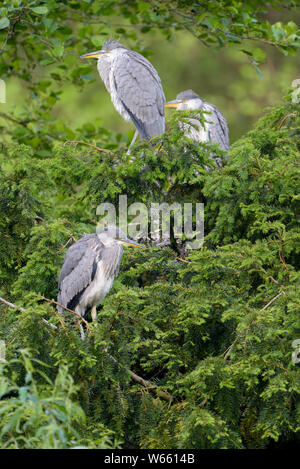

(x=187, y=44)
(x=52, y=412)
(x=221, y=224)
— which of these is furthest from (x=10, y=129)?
(x=187, y=44)

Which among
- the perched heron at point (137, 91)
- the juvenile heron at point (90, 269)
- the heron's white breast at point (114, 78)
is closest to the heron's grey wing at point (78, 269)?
the juvenile heron at point (90, 269)

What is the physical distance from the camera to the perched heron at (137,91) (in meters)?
5.82

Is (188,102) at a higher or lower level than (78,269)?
higher

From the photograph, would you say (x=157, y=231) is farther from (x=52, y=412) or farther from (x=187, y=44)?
(x=187, y=44)

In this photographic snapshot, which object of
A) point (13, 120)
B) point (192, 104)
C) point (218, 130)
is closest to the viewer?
point (218, 130)

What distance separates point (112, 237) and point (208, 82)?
8.64 metres

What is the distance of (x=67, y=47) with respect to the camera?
6.52 m

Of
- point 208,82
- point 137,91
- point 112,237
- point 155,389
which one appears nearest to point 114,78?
point 137,91

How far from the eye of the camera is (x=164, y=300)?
348 centimetres

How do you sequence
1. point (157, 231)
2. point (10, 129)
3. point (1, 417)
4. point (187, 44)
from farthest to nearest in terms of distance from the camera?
point (187, 44) → point (10, 129) → point (157, 231) → point (1, 417)

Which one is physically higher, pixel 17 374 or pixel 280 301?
pixel 280 301

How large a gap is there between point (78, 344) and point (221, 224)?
141 centimetres

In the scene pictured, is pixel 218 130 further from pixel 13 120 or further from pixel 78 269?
pixel 78 269

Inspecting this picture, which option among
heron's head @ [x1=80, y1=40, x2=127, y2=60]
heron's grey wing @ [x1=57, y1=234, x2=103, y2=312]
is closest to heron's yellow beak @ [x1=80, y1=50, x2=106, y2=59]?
heron's head @ [x1=80, y1=40, x2=127, y2=60]
